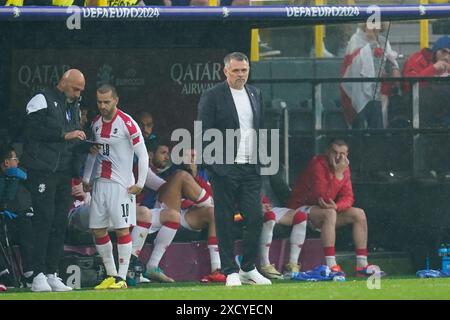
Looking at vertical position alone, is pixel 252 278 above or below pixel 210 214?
below

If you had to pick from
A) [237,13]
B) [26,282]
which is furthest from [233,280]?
[237,13]

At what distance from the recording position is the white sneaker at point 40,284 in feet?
38.1

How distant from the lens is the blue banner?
12023 mm

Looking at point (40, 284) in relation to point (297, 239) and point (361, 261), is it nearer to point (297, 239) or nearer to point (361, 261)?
point (297, 239)

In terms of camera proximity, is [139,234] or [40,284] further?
[139,234]

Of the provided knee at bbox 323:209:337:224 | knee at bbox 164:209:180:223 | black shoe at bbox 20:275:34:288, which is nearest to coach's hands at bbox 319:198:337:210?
knee at bbox 323:209:337:224

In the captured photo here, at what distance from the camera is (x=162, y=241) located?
12.8 m

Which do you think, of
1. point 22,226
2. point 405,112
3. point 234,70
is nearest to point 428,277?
point 405,112

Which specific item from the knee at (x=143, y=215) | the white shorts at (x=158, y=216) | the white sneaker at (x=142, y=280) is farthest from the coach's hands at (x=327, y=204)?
the white sneaker at (x=142, y=280)

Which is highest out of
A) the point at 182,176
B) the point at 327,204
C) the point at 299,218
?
the point at 182,176

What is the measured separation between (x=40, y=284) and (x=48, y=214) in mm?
563

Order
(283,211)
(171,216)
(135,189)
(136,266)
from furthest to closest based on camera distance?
(283,211) → (171,216) → (136,266) → (135,189)

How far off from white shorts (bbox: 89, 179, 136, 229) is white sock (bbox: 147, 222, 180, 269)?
64cm

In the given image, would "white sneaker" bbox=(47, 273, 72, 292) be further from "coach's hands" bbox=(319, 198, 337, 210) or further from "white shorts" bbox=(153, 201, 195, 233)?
"coach's hands" bbox=(319, 198, 337, 210)
